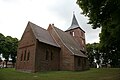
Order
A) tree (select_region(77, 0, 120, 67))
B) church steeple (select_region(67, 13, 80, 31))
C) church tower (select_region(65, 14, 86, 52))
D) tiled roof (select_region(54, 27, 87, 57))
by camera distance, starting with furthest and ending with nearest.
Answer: church steeple (select_region(67, 13, 80, 31)) → church tower (select_region(65, 14, 86, 52)) → tiled roof (select_region(54, 27, 87, 57)) → tree (select_region(77, 0, 120, 67))

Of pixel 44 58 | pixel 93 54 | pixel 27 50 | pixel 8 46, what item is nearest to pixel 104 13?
pixel 44 58

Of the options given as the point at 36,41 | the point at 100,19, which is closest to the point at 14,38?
the point at 36,41

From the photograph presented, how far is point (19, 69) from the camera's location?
111 ft

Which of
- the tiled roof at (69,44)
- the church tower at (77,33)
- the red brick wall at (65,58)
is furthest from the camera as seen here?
the church tower at (77,33)

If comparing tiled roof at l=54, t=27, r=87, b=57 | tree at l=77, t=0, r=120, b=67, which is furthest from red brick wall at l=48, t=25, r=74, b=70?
tree at l=77, t=0, r=120, b=67

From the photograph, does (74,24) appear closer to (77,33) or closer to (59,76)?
(77,33)

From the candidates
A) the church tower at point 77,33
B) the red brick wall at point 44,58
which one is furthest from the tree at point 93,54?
the red brick wall at point 44,58

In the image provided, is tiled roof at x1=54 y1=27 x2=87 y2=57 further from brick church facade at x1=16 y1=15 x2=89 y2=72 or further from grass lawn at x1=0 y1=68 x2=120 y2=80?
grass lawn at x1=0 y1=68 x2=120 y2=80

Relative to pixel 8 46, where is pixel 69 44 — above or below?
below

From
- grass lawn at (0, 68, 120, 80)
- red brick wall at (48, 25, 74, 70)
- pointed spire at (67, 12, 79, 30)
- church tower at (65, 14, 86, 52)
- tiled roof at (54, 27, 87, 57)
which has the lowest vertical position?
grass lawn at (0, 68, 120, 80)

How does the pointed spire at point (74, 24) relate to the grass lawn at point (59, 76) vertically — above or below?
above

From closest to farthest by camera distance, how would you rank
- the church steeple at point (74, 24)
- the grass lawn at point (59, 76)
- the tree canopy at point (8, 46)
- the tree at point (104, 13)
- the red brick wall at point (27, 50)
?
the tree at point (104, 13)
the grass lawn at point (59, 76)
the red brick wall at point (27, 50)
the church steeple at point (74, 24)
the tree canopy at point (8, 46)

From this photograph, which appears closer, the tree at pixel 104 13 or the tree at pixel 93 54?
the tree at pixel 104 13

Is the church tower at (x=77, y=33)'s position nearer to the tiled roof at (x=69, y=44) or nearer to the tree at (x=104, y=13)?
the tiled roof at (x=69, y=44)
